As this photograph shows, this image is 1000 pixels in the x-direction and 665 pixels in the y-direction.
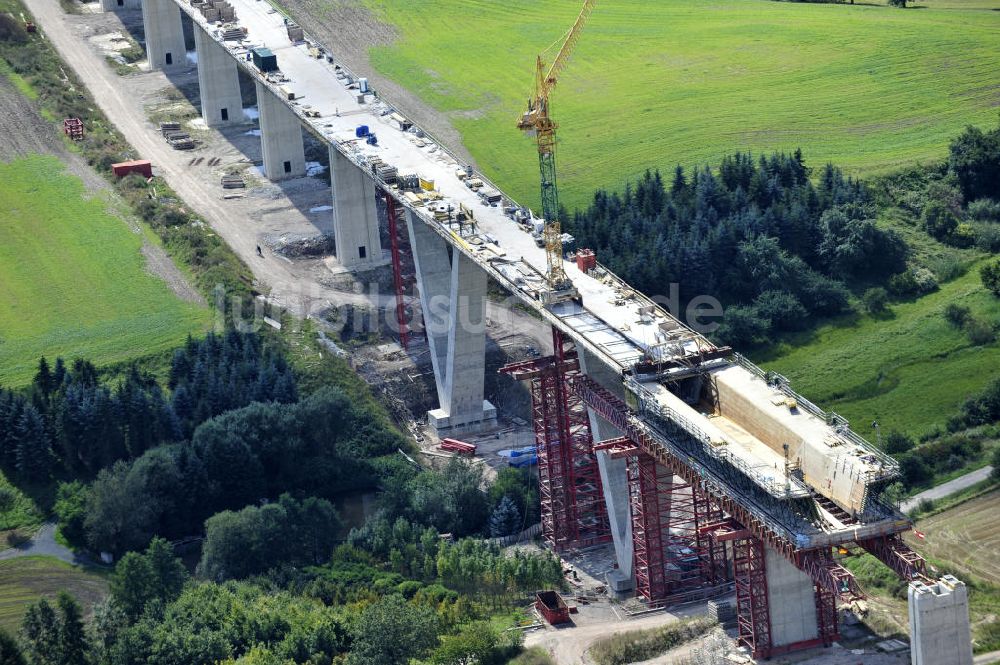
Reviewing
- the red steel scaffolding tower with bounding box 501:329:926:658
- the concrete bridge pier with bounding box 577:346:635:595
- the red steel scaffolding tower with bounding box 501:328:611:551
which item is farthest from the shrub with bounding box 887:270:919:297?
the concrete bridge pier with bounding box 577:346:635:595

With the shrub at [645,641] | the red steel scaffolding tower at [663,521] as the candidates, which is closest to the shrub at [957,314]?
the red steel scaffolding tower at [663,521]

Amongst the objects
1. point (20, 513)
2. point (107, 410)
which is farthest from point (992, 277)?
point (20, 513)

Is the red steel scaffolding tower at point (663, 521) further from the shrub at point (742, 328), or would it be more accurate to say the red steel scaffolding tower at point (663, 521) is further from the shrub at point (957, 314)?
the shrub at point (957, 314)

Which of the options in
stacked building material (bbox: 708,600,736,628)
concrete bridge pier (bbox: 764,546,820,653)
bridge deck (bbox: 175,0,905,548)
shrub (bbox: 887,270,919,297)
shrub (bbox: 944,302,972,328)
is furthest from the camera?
shrub (bbox: 887,270,919,297)

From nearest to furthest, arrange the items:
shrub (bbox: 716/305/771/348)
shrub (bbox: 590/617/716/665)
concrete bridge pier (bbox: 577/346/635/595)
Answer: shrub (bbox: 590/617/716/665) → concrete bridge pier (bbox: 577/346/635/595) → shrub (bbox: 716/305/771/348)

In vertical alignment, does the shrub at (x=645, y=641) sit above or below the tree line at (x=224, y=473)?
below

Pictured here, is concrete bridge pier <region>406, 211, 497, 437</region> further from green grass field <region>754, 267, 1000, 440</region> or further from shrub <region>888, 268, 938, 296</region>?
shrub <region>888, 268, 938, 296</region>

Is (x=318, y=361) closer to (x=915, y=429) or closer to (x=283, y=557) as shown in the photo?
(x=283, y=557)
